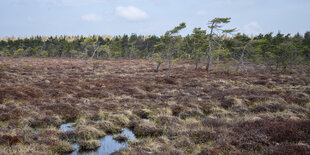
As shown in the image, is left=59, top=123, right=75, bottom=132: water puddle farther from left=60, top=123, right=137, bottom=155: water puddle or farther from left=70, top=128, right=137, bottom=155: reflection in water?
left=70, top=128, right=137, bottom=155: reflection in water

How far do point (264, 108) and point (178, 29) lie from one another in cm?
1600

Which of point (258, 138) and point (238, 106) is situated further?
point (238, 106)

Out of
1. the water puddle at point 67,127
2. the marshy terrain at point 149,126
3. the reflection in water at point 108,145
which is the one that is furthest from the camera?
the water puddle at point 67,127

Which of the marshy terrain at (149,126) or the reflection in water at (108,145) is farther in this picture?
the reflection in water at (108,145)

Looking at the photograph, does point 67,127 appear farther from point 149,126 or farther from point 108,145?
point 149,126

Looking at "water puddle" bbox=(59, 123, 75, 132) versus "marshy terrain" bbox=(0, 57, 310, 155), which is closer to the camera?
"marshy terrain" bbox=(0, 57, 310, 155)

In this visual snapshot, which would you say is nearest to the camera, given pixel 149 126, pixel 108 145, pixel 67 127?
pixel 108 145

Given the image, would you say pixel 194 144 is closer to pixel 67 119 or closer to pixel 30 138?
pixel 30 138

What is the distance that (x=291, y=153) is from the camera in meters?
4.23

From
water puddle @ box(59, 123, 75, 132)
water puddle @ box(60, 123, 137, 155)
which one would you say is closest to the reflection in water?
water puddle @ box(60, 123, 137, 155)

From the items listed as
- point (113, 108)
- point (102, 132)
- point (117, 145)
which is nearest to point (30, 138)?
point (102, 132)

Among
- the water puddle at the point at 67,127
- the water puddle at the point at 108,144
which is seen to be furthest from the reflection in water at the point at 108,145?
the water puddle at the point at 67,127

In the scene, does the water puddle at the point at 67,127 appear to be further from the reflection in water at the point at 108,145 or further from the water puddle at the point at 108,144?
the reflection in water at the point at 108,145

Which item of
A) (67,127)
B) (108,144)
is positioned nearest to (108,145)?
(108,144)
